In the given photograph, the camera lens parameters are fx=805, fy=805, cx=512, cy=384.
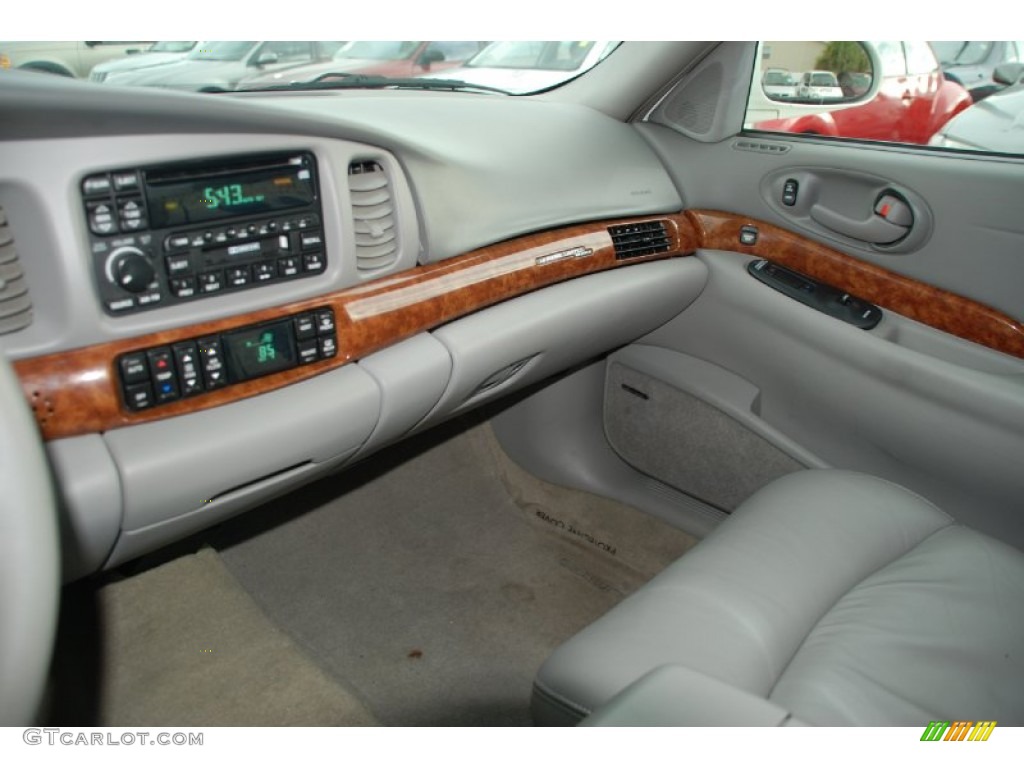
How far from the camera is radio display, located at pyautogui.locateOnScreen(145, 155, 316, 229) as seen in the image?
1.20 metres

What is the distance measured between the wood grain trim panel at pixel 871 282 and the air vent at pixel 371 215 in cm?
94

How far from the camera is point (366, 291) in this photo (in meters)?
1.48

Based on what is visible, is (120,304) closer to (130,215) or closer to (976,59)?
(130,215)

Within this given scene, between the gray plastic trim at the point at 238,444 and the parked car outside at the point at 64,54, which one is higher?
the parked car outside at the point at 64,54

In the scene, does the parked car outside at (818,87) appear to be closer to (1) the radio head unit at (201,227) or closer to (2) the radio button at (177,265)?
(1) the radio head unit at (201,227)

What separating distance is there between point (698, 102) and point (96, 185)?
1473mm

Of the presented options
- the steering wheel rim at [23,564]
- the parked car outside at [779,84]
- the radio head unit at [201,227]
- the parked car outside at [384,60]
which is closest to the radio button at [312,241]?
the radio head unit at [201,227]

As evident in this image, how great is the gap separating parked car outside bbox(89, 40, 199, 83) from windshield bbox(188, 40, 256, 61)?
30 millimetres

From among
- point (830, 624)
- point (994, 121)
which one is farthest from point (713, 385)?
point (830, 624)

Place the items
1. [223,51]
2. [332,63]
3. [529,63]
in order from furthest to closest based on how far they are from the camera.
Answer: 1. [529,63]
2. [332,63]
3. [223,51]

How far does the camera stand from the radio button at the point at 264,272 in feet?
4.35

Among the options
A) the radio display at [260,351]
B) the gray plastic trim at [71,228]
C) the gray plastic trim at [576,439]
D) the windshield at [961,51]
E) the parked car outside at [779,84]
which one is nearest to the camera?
the gray plastic trim at [71,228]

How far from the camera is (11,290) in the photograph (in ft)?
3.62

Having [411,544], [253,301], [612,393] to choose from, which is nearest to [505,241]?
[253,301]
